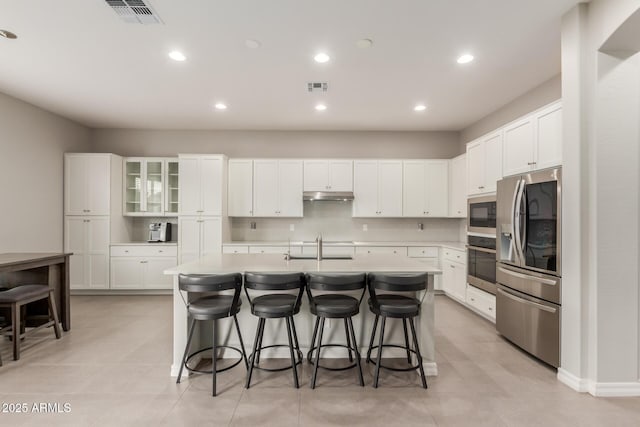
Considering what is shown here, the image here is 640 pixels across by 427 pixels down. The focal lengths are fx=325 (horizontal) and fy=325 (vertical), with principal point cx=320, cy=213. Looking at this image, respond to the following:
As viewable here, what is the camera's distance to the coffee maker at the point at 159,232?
18.7 feet

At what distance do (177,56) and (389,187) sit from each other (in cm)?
385

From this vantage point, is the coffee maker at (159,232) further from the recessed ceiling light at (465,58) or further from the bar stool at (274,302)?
the recessed ceiling light at (465,58)

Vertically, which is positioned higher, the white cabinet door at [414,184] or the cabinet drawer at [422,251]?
the white cabinet door at [414,184]

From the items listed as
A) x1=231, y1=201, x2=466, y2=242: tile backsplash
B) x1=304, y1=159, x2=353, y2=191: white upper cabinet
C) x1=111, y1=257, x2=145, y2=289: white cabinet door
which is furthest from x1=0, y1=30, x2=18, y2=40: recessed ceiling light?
x1=304, y1=159, x2=353, y2=191: white upper cabinet

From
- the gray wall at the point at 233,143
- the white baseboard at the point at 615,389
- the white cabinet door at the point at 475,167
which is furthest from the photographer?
the gray wall at the point at 233,143

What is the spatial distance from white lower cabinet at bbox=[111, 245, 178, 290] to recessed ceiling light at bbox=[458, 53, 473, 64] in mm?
4963

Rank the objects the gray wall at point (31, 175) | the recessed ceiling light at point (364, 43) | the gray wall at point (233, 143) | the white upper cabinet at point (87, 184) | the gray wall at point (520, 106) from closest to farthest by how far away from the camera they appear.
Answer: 1. the recessed ceiling light at point (364, 43)
2. the gray wall at point (520, 106)
3. the gray wall at point (31, 175)
4. the white upper cabinet at point (87, 184)
5. the gray wall at point (233, 143)

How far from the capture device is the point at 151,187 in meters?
5.79

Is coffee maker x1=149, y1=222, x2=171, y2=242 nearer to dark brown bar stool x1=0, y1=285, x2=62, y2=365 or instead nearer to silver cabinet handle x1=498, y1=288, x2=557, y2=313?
dark brown bar stool x1=0, y1=285, x2=62, y2=365

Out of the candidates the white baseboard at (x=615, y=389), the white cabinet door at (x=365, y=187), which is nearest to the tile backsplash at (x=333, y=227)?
the white cabinet door at (x=365, y=187)

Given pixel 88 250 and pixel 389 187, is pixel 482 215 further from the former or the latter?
pixel 88 250

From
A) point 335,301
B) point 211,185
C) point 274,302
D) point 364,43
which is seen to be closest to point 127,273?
point 211,185

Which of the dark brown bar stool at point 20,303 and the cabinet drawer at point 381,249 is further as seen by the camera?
the cabinet drawer at point 381,249

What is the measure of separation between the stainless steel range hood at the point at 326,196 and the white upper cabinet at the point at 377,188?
249 mm
